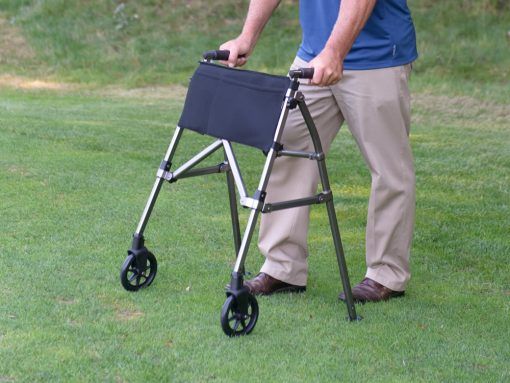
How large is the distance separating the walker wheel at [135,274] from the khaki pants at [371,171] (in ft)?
1.77

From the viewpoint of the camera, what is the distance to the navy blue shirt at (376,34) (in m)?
4.80

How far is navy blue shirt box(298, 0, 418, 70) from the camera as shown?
4801 millimetres

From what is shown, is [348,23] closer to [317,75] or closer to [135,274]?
[317,75]

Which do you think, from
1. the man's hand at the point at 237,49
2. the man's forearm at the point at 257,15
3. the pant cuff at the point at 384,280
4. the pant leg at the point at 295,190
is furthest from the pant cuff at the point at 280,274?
the man's forearm at the point at 257,15

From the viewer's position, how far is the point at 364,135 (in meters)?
4.84

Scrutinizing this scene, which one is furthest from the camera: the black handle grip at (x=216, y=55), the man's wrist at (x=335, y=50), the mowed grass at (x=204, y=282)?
the black handle grip at (x=216, y=55)

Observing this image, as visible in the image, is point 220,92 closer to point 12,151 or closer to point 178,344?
point 178,344

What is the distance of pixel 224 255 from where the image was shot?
226 inches

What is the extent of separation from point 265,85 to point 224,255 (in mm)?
1604

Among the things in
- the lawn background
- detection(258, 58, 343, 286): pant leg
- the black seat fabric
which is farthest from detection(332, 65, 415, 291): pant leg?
the black seat fabric

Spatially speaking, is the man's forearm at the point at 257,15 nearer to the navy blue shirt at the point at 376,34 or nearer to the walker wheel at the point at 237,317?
the navy blue shirt at the point at 376,34

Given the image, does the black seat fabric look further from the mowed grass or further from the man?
the mowed grass

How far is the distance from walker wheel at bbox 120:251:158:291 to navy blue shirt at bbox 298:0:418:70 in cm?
127

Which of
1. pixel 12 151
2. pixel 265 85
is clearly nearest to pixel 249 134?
pixel 265 85
